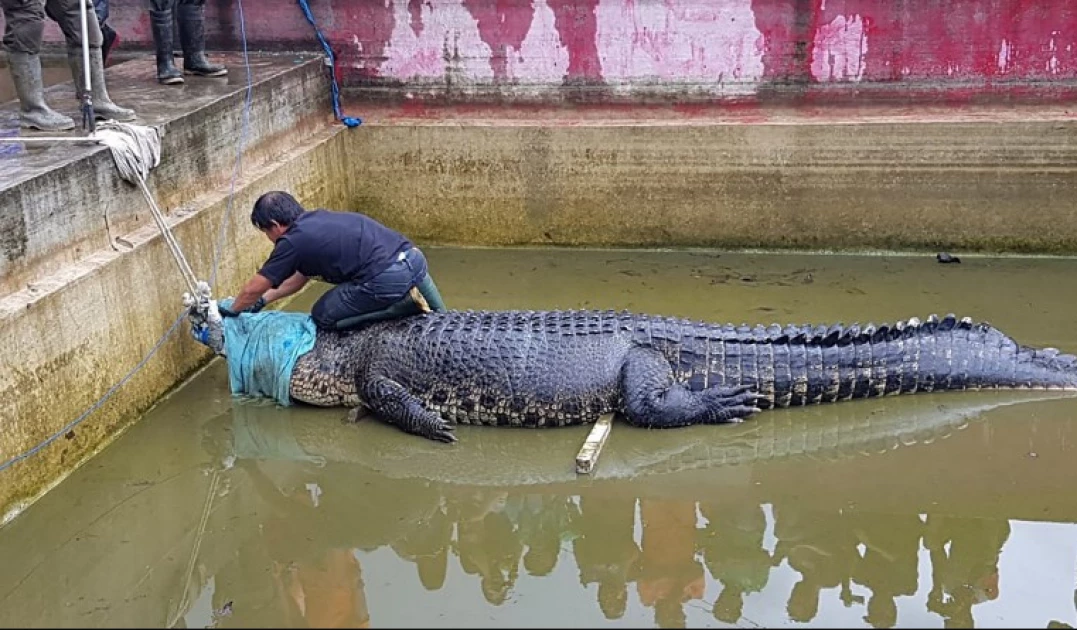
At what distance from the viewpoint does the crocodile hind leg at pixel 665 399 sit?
17.4ft

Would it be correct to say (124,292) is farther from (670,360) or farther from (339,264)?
(670,360)

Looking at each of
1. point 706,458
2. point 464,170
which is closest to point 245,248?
point 464,170

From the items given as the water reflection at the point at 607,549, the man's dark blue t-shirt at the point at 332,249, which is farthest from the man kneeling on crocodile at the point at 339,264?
the water reflection at the point at 607,549

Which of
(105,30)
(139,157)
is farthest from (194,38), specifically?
(139,157)

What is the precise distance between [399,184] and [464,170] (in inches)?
20.5

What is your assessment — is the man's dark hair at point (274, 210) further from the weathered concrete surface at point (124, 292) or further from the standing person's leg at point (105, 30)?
the standing person's leg at point (105, 30)

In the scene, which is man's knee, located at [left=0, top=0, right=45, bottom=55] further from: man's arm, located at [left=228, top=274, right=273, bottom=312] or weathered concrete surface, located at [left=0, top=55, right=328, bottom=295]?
man's arm, located at [left=228, top=274, right=273, bottom=312]

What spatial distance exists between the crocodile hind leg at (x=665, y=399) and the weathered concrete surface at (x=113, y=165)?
108 inches

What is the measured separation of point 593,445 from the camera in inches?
199

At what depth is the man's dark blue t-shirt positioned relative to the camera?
540cm

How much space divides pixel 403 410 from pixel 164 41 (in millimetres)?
3475

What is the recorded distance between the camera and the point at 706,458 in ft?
16.7

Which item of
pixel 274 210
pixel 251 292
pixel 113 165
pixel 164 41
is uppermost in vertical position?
pixel 164 41

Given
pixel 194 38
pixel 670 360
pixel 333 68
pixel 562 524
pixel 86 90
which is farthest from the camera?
pixel 333 68
